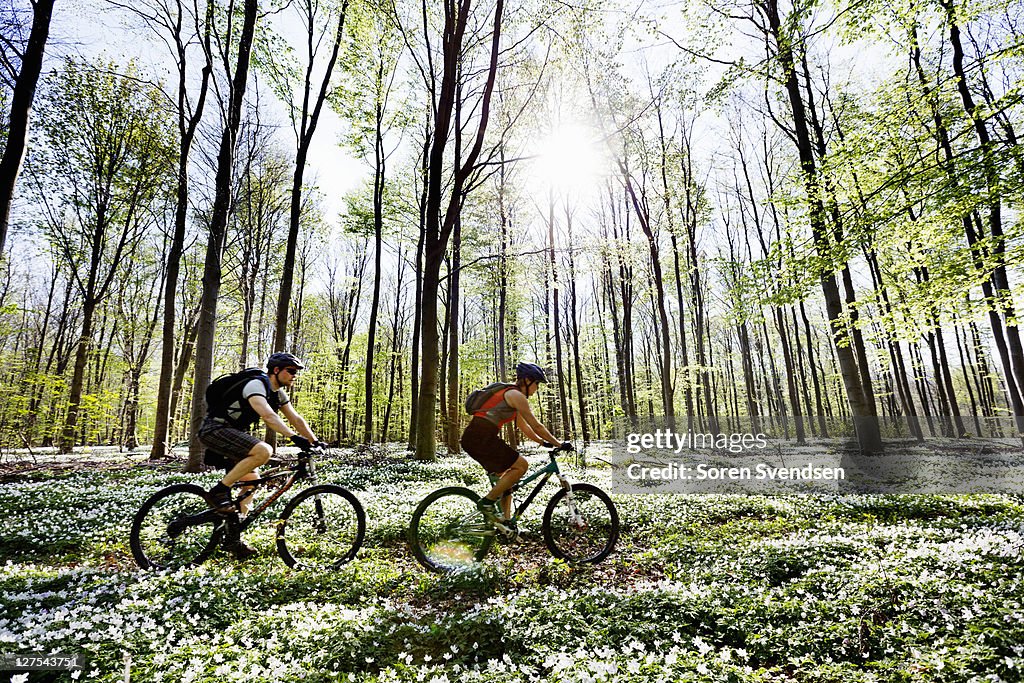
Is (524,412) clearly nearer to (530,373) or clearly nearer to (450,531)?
(530,373)

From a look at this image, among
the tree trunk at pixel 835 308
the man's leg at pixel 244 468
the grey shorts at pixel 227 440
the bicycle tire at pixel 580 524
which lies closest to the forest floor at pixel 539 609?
the bicycle tire at pixel 580 524

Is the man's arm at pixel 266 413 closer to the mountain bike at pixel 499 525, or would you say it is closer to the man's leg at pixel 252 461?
the man's leg at pixel 252 461

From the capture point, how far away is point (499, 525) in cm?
632

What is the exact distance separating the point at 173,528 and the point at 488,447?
4.12 meters

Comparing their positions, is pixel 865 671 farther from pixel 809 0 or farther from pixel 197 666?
pixel 809 0

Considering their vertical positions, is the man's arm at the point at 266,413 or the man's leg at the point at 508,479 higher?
the man's arm at the point at 266,413

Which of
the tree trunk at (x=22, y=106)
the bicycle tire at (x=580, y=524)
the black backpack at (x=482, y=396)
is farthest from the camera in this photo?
the tree trunk at (x=22, y=106)

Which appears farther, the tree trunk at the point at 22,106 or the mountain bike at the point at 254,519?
the tree trunk at the point at 22,106

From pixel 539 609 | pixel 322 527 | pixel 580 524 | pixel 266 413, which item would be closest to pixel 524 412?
pixel 580 524

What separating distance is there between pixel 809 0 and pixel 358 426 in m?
37.2

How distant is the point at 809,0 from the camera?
8578mm

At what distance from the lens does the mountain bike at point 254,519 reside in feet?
19.4

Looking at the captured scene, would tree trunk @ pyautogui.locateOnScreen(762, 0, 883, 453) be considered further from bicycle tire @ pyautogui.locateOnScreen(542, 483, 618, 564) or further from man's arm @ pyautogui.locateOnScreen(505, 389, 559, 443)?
man's arm @ pyautogui.locateOnScreen(505, 389, 559, 443)

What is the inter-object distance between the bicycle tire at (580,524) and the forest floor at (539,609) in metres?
0.24
